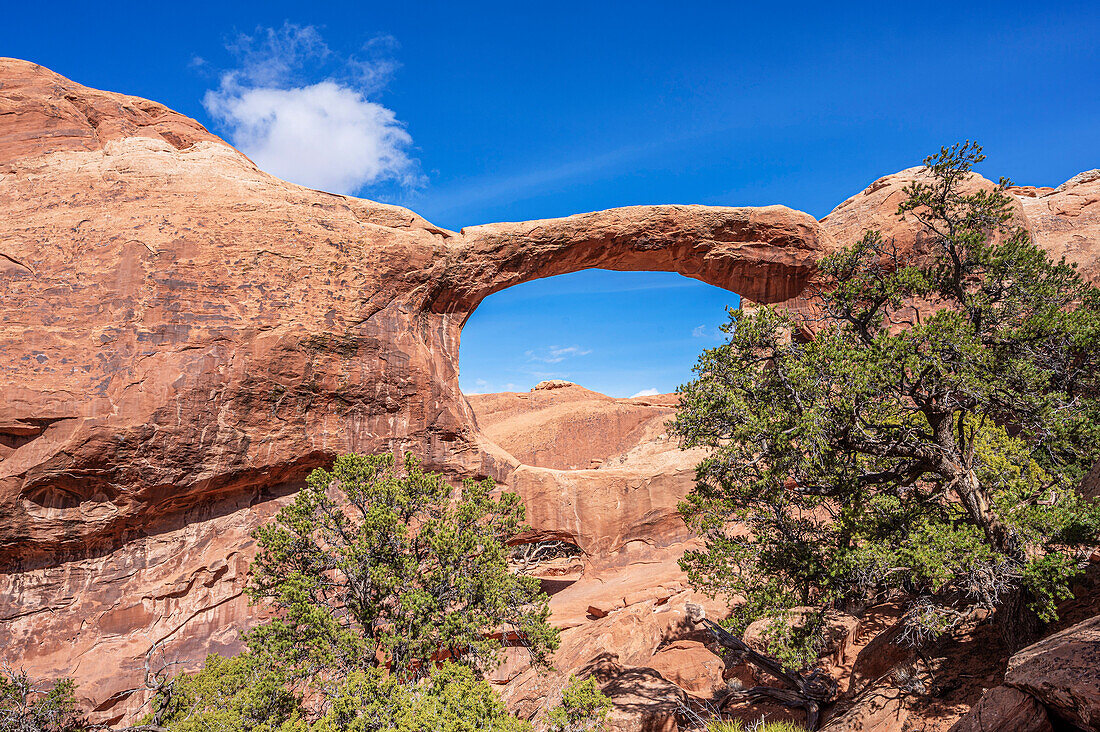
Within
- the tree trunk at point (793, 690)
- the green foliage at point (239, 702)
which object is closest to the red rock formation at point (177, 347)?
the green foliage at point (239, 702)

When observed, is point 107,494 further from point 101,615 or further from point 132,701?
point 132,701

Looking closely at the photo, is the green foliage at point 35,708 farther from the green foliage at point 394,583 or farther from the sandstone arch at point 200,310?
the green foliage at point 394,583

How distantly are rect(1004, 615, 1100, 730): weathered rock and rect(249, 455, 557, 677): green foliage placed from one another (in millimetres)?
6423

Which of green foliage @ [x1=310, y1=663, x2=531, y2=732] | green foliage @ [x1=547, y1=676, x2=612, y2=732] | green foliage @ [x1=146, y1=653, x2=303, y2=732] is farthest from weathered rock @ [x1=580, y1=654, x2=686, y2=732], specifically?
green foliage @ [x1=146, y1=653, x2=303, y2=732]

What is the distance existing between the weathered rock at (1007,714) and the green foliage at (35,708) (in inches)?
567

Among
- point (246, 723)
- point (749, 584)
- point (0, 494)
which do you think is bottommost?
point (246, 723)

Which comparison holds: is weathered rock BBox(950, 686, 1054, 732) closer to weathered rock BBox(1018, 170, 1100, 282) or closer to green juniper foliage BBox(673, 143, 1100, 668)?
green juniper foliage BBox(673, 143, 1100, 668)

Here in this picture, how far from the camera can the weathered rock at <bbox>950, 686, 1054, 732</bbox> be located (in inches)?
214

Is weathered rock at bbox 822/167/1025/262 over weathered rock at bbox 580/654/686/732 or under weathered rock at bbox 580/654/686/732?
over

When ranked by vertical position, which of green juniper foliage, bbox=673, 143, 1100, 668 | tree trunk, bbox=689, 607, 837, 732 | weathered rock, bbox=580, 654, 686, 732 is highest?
green juniper foliage, bbox=673, 143, 1100, 668

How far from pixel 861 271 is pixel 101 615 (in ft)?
59.9

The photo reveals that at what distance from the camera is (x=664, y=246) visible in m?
18.8

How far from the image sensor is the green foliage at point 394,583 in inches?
330

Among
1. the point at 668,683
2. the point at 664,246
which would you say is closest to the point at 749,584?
the point at 668,683
